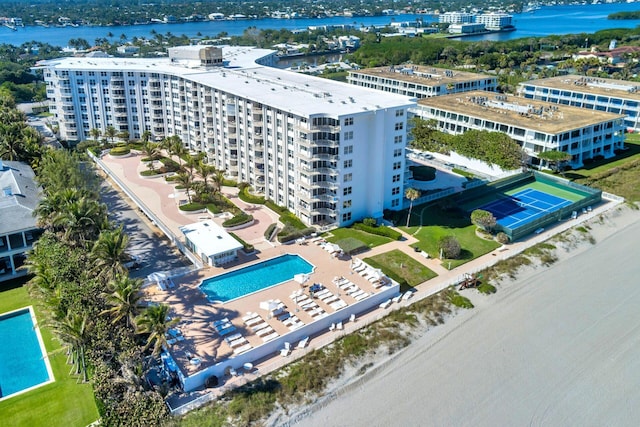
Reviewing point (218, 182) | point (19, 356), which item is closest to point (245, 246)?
point (218, 182)

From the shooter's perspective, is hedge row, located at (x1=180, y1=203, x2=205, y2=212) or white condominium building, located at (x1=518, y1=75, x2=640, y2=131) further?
white condominium building, located at (x1=518, y1=75, x2=640, y2=131)

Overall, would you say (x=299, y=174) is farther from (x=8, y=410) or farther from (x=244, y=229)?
(x=8, y=410)

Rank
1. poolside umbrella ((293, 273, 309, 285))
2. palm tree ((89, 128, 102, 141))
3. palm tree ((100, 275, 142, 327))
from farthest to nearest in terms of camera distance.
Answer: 1. palm tree ((89, 128, 102, 141))
2. poolside umbrella ((293, 273, 309, 285))
3. palm tree ((100, 275, 142, 327))

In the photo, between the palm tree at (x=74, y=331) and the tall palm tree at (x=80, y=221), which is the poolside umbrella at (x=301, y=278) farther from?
the palm tree at (x=74, y=331)

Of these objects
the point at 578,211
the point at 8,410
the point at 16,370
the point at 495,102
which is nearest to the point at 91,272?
the point at 16,370

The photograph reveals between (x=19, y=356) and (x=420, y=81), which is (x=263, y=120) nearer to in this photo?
(x=19, y=356)

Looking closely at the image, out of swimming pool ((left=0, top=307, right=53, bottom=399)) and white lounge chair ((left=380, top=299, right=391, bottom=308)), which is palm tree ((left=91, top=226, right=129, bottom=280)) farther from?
white lounge chair ((left=380, top=299, right=391, bottom=308))

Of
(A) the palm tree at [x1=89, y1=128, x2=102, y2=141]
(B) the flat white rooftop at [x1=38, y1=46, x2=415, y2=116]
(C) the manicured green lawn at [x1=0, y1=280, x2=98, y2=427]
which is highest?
(B) the flat white rooftop at [x1=38, y1=46, x2=415, y2=116]

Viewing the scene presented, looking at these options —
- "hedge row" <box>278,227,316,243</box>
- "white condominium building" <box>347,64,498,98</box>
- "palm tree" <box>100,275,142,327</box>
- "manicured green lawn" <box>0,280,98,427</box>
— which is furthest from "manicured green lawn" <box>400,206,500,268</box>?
"white condominium building" <box>347,64,498,98</box>

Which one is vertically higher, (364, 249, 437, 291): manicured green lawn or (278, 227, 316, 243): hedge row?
(278, 227, 316, 243): hedge row
